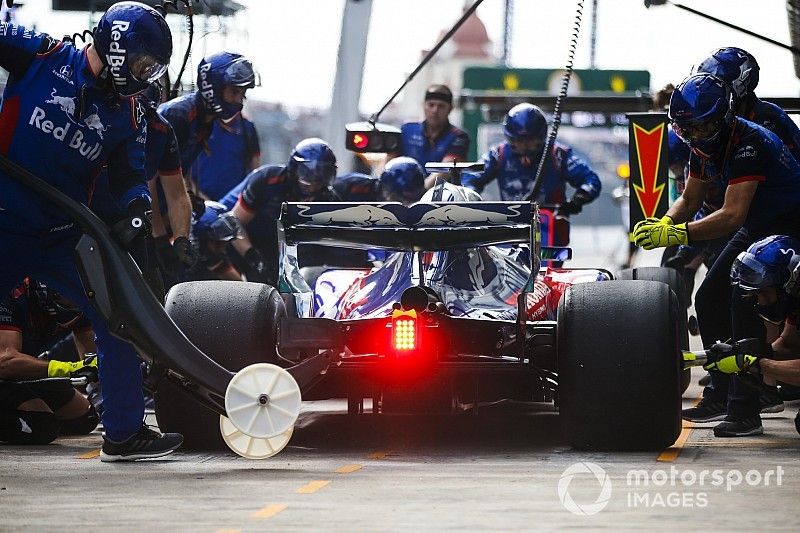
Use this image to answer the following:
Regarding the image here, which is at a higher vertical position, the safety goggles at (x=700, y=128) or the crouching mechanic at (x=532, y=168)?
the safety goggles at (x=700, y=128)

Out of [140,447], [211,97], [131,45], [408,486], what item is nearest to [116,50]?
→ [131,45]

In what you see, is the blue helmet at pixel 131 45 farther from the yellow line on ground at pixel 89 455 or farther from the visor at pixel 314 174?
the visor at pixel 314 174

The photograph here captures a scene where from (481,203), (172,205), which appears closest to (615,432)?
(481,203)

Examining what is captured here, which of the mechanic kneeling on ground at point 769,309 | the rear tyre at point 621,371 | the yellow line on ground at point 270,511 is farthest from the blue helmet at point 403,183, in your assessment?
the yellow line on ground at point 270,511

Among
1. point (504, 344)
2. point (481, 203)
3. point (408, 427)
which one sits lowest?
point (408, 427)

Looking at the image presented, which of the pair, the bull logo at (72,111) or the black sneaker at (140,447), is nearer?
the bull logo at (72,111)

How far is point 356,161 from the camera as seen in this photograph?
18.9 metres

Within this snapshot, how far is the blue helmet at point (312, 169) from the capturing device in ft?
43.2

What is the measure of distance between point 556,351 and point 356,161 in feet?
33.5

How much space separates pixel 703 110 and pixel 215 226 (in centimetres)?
423

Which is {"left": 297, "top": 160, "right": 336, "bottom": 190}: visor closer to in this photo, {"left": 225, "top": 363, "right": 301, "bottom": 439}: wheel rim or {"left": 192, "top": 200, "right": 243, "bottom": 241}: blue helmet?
{"left": 192, "top": 200, "right": 243, "bottom": 241}: blue helmet

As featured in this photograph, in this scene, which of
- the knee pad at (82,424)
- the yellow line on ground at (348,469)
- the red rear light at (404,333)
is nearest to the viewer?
the yellow line on ground at (348,469)

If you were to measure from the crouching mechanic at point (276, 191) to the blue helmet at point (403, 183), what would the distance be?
0.43m

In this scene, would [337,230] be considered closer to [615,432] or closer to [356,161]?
[615,432]
